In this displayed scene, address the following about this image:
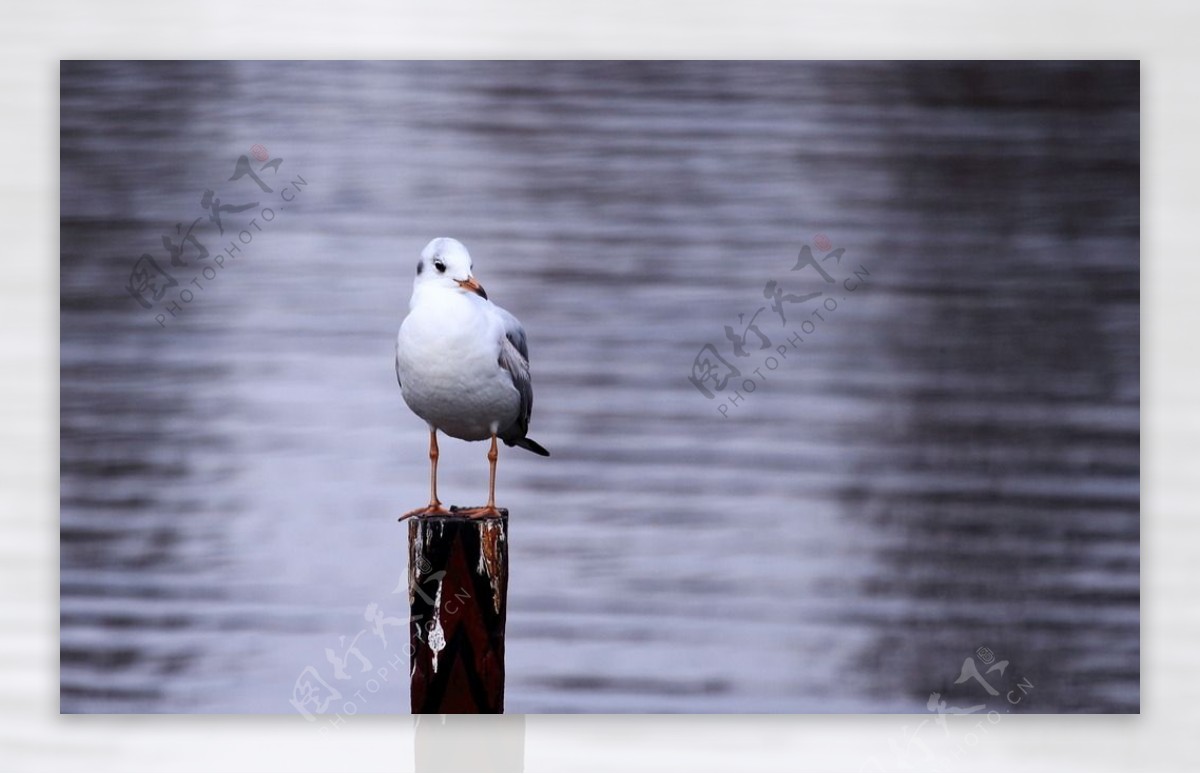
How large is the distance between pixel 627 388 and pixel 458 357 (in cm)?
34

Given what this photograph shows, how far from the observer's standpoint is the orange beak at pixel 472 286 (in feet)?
7.09

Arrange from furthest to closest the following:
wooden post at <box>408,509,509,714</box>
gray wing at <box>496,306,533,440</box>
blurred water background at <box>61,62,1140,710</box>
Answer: blurred water background at <box>61,62,1140,710</box> < gray wing at <box>496,306,533,440</box> < wooden post at <box>408,509,509,714</box>

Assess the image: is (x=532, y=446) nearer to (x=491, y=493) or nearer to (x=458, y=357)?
(x=491, y=493)

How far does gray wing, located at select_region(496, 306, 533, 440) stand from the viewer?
2.21 m

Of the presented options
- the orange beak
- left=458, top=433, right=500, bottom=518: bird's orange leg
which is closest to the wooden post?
left=458, top=433, right=500, bottom=518: bird's orange leg

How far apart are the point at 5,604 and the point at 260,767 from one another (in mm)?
530

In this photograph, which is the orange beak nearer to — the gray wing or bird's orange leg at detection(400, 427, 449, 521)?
the gray wing

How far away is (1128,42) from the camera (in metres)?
2.38

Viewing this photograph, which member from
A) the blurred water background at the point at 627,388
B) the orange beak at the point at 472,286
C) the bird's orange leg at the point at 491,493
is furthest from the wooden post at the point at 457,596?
the orange beak at the point at 472,286

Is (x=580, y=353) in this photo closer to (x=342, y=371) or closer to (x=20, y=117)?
(x=342, y=371)

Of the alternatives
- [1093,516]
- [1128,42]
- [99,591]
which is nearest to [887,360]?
[1093,516]


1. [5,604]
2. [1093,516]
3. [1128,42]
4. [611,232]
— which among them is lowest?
[5,604]

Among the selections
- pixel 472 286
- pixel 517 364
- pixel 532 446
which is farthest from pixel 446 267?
pixel 532 446

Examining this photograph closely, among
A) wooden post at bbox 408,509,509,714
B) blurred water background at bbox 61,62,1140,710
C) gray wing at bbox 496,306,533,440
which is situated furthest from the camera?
blurred water background at bbox 61,62,1140,710
